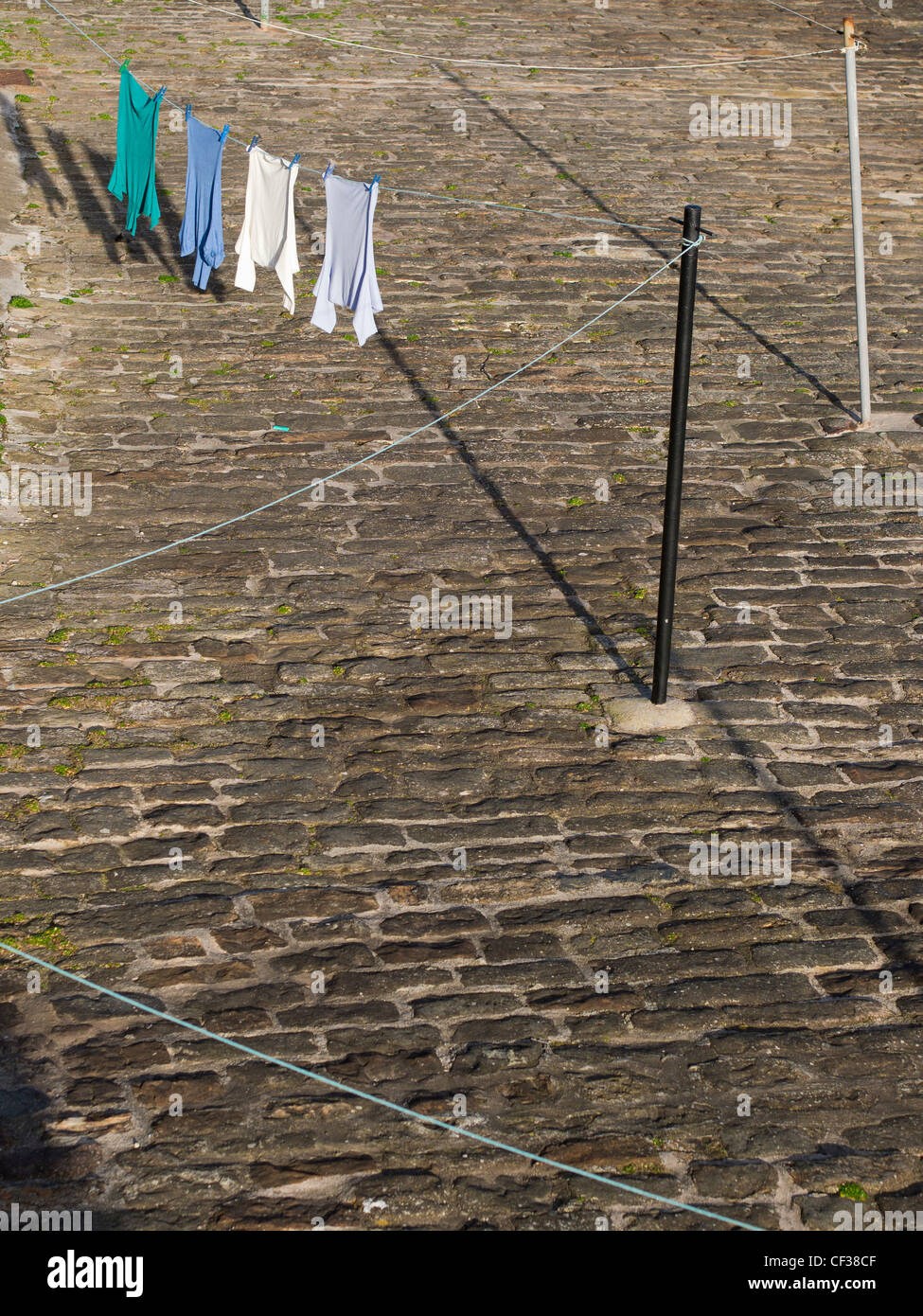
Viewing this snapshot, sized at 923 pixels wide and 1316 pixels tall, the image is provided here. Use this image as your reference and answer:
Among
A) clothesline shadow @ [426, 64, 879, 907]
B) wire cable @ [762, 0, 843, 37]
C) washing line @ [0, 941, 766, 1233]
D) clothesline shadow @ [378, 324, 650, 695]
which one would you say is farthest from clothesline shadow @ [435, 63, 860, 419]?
washing line @ [0, 941, 766, 1233]

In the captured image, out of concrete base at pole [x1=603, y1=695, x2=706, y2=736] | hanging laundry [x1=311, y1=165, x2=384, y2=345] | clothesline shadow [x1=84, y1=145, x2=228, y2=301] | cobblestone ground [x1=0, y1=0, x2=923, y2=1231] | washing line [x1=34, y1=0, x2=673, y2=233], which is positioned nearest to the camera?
cobblestone ground [x1=0, y1=0, x2=923, y2=1231]

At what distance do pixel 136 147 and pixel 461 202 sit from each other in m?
2.68

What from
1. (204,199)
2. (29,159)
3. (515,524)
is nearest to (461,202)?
(204,199)

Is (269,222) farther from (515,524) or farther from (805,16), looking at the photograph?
(805,16)

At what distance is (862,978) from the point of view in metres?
5.49

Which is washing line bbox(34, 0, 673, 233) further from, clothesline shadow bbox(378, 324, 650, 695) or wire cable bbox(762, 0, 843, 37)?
wire cable bbox(762, 0, 843, 37)

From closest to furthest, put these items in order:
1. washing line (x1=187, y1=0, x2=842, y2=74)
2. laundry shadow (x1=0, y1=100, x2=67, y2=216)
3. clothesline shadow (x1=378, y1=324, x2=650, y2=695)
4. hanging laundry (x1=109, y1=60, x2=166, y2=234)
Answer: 1. clothesline shadow (x1=378, y1=324, x2=650, y2=695)
2. hanging laundry (x1=109, y1=60, x2=166, y2=234)
3. laundry shadow (x1=0, y1=100, x2=67, y2=216)
4. washing line (x1=187, y1=0, x2=842, y2=74)

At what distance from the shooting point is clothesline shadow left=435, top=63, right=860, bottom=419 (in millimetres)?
10406

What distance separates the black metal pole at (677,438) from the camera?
6.32 meters

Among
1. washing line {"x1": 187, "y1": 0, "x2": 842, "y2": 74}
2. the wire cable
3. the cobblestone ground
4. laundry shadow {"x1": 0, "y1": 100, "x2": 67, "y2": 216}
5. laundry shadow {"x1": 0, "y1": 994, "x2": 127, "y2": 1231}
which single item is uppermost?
the wire cable

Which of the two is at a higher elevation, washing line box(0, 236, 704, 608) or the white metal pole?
the white metal pole

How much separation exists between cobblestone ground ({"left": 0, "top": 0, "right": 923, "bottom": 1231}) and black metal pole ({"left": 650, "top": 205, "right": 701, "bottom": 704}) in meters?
0.51

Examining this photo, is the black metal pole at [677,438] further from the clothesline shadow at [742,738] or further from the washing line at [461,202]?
the washing line at [461,202]

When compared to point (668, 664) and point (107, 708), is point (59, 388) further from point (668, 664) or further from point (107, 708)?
point (668, 664)
